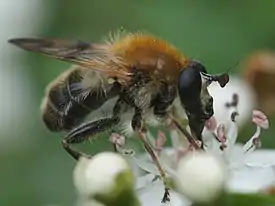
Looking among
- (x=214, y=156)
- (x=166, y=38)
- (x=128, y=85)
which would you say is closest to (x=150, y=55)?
(x=128, y=85)

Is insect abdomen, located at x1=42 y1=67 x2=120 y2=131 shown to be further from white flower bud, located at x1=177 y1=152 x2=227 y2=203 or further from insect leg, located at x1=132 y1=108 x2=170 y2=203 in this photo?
white flower bud, located at x1=177 y1=152 x2=227 y2=203

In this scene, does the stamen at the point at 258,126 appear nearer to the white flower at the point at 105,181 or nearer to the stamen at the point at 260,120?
the stamen at the point at 260,120

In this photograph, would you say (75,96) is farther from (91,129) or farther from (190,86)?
(190,86)

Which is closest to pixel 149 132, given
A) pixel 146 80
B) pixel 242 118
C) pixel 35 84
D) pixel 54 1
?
pixel 146 80

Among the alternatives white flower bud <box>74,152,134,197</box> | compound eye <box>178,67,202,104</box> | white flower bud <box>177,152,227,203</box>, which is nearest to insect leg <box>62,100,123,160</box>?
compound eye <box>178,67,202,104</box>

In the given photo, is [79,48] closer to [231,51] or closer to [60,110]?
[60,110]

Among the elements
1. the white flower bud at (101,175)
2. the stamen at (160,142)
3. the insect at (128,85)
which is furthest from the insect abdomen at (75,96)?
the white flower bud at (101,175)
